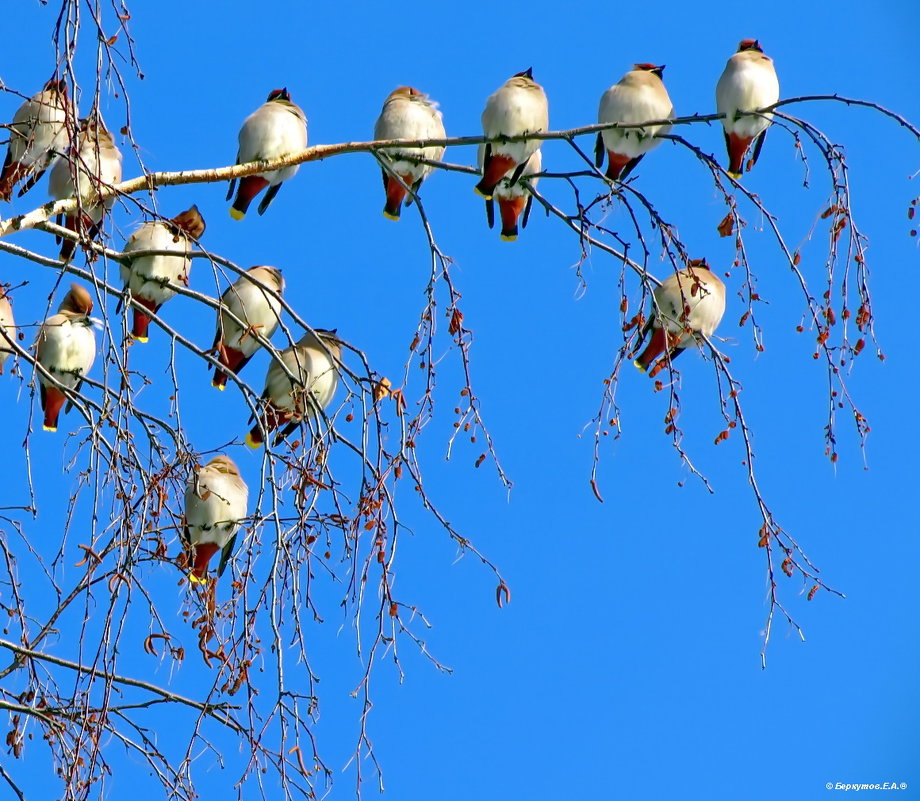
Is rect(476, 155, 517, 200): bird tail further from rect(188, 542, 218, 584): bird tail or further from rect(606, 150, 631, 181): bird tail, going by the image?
rect(188, 542, 218, 584): bird tail

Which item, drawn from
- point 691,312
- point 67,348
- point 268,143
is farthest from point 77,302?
point 691,312

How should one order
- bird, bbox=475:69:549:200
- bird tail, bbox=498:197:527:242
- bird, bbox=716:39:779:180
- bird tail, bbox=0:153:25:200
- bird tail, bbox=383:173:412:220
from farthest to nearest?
bird tail, bbox=383:173:412:220 → bird tail, bbox=498:197:527:242 → bird, bbox=475:69:549:200 → bird, bbox=716:39:779:180 → bird tail, bbox=0:153:25:200

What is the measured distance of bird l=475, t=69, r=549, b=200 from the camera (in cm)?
461

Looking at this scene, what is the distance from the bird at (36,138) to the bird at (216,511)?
97cm

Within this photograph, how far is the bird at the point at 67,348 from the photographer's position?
4.82 meters

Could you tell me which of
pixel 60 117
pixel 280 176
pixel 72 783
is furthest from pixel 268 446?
pixel 280 176

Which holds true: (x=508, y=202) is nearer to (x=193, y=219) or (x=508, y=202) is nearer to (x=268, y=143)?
(x=268, y=143)

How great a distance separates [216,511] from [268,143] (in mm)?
1462

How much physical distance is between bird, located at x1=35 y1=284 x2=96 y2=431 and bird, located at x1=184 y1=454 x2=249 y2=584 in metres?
0.62

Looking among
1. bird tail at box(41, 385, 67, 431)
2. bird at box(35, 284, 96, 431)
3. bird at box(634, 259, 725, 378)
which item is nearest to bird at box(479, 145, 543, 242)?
bird at box(634, 259, 725, 378)

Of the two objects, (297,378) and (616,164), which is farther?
(616,164)

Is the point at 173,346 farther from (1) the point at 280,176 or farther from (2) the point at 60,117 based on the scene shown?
(1) the point at 280,176

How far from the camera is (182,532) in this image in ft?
9.96

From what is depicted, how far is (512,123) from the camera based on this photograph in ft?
15.6
